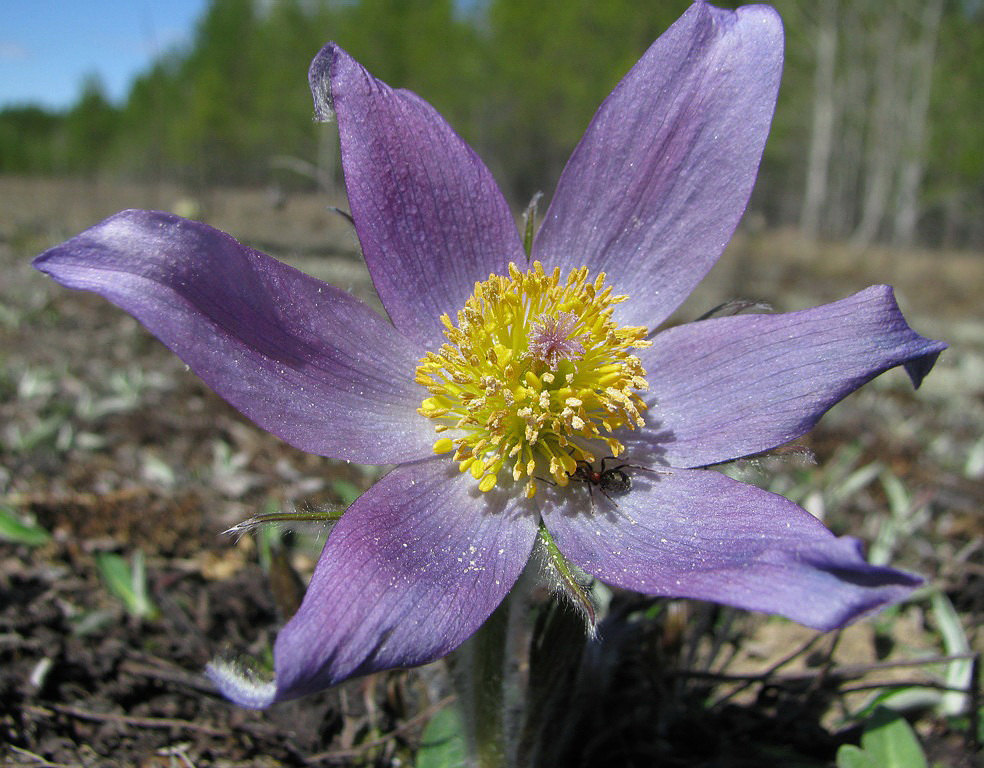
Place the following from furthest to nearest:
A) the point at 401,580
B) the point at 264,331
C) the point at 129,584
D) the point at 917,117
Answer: the point at 917,117
the point at 129,584
the point at 264,331
the point at 401,580

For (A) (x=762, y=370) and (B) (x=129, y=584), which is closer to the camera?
(A) (x=762, y=370)

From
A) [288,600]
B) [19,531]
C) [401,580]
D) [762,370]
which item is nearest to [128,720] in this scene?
[288,600]

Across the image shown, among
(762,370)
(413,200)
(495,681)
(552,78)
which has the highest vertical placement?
(552,78)

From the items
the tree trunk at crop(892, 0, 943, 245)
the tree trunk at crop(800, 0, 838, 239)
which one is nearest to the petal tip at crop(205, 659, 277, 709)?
the tree trunk at crop(800, 0, 838, 239)

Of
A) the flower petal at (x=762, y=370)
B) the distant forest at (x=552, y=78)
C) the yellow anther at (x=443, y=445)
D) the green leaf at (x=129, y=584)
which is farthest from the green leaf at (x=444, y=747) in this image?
the distant forest at (x=552, y=78)

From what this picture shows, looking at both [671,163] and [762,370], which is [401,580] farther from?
[671,163]

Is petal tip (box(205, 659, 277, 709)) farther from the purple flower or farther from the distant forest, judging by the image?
the distant forest

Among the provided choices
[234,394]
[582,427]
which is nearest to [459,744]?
[582,427]
